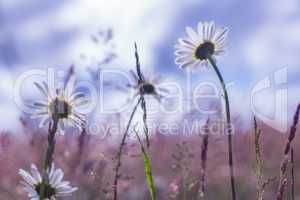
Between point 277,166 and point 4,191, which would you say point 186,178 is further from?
point 277,166

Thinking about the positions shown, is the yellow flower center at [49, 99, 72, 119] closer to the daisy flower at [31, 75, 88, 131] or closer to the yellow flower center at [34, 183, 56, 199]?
the daisy flower at [31, 75, 88, 131]

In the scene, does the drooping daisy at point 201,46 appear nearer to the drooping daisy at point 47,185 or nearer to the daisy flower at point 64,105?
the daisy flower at point 64,105

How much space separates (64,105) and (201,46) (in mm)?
465

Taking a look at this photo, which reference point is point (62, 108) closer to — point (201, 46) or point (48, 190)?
point (48, 190)

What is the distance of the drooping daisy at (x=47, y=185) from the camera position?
1.08m

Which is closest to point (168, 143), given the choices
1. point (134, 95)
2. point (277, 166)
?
point (277, 166)

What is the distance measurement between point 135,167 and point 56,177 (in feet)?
12.8

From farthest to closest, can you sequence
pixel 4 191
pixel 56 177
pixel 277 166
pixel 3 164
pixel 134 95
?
pixel 277 166 → pixel 4 191 → pixel 3 164 → pixel 134 95 → pixel 56 177

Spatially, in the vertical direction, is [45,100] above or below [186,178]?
above

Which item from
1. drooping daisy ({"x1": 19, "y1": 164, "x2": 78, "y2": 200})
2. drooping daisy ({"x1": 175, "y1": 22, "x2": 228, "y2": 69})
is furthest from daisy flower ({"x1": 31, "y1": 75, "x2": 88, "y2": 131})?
drooping daisy ({"x1": 175, "y1": 22, "x2": 228, "y2": 69})

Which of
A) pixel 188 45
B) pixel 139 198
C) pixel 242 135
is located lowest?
pixel 139 198

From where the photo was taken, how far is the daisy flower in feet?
3.91

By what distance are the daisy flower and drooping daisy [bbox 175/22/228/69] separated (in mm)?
330

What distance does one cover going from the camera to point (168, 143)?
502 centimetres
